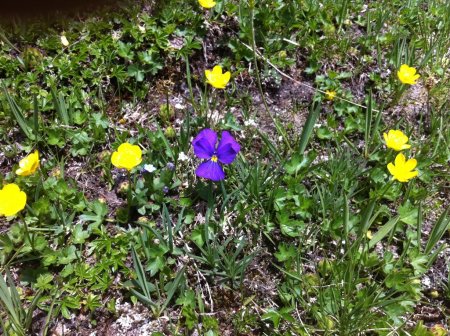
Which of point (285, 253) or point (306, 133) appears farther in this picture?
point (306, 133)

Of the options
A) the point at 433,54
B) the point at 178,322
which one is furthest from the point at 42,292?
the point at 433,54

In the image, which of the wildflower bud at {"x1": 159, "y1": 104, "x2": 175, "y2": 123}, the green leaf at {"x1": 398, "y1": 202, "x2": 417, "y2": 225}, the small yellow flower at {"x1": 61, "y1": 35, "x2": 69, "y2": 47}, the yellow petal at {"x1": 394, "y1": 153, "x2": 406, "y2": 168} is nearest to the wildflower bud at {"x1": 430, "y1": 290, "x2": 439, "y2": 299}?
the green leaf at {"x1": 398, "y1": 202, "x2": 417, "y2": 225}

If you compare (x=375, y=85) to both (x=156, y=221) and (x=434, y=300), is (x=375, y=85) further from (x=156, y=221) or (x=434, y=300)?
(x=156, y=221)

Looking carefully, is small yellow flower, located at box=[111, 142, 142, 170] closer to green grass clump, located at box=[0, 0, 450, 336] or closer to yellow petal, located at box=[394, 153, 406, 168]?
green grass clump, located at box=[0, 0, 450, 336]

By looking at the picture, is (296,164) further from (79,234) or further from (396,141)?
(79,234)

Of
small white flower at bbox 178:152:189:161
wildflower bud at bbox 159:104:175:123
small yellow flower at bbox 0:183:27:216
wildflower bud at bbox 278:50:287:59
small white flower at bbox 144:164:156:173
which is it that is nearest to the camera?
small yellow flower at bbox 0:183:27:216

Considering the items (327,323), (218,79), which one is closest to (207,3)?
(218,79)
